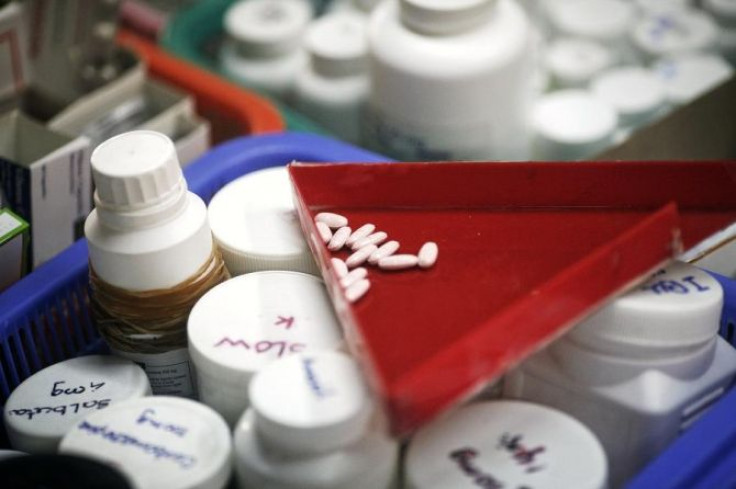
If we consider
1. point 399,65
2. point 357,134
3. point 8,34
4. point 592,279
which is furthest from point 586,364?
point 8,34

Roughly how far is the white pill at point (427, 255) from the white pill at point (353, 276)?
0.03 m

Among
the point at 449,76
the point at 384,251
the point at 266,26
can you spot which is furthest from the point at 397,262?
the point at 266,26

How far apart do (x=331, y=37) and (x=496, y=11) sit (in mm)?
176

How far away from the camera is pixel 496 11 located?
75cm

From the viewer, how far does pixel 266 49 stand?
2.93ft

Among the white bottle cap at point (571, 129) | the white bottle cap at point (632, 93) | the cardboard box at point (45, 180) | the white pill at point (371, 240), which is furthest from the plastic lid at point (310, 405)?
the white bottle cap at point (632, 93)

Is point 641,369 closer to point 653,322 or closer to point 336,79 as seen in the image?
point 653,322

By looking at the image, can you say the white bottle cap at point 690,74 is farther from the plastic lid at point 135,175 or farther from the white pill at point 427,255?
the plastic lid at point 135,175

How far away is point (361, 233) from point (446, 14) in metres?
0.23

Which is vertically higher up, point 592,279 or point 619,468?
point 592,279

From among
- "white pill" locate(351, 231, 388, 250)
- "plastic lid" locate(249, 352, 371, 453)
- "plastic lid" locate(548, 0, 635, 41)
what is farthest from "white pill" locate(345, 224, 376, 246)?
"plastic lid" locate(548, 0, 635, 41)

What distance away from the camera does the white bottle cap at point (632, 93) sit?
34.1 inches

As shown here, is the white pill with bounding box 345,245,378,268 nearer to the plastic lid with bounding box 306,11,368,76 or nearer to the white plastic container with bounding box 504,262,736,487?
the white plastic container with bounding box 504,262,736,487

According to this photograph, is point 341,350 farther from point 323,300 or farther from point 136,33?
point 136,33
